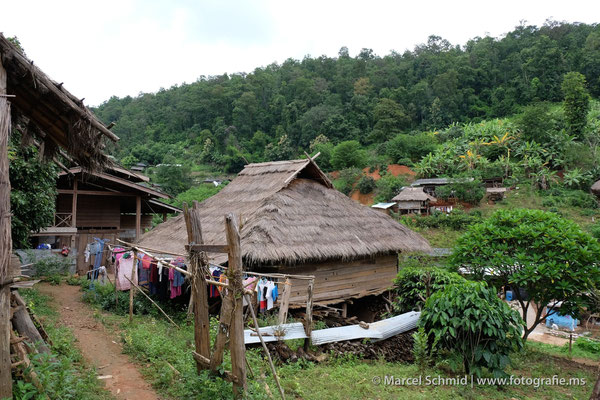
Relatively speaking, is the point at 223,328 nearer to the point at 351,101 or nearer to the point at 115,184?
the point at 115,184

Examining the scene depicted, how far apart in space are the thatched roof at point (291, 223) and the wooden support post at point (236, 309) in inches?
169

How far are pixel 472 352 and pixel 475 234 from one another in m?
3.68

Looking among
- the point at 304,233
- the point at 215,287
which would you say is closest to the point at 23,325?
the point at 215,287

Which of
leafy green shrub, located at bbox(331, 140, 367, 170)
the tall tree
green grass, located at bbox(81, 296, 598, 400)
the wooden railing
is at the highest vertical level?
the tall tree

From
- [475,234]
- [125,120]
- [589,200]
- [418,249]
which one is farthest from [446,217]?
[125,120]

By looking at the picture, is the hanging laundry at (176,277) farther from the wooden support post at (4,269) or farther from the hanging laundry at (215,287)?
the wooden support post at (4,269)

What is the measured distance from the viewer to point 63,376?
4.66 metres

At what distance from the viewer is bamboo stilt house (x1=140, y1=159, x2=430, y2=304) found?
1030 cm

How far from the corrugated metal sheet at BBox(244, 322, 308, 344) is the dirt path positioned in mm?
1819

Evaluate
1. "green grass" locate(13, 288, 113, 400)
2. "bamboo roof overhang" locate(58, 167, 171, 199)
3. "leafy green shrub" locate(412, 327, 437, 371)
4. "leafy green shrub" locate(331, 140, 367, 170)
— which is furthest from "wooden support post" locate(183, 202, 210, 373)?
"leafy green shrub" locate(331, 140, 367, 170)

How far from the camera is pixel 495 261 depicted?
9336 mm

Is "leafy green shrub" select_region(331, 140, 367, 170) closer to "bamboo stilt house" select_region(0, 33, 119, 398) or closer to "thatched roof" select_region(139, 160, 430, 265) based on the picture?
"thatched roof" select_region(139, 160, 430, 265)

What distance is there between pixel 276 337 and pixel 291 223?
4.15 meters

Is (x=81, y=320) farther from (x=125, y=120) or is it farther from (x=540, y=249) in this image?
(x=125, y=120)
